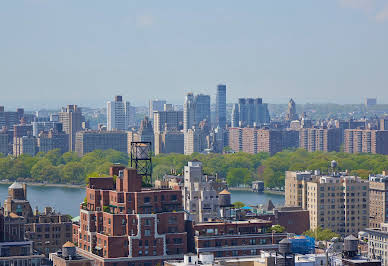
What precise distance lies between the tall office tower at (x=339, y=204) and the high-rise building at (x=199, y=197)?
14527 mm

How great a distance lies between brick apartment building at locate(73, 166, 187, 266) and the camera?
56.0m

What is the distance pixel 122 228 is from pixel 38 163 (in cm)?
10841

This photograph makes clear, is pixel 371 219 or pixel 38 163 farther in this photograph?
pixel 38 163

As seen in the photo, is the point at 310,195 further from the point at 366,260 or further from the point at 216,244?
the point at 366,260

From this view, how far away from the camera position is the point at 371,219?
294 ft

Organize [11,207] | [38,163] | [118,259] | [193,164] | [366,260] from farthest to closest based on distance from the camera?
1. [38,163]
2. [193,164]
3. [11,207]
4. [118,259]
5. [366,260]

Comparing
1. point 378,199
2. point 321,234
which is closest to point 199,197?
point 321,234

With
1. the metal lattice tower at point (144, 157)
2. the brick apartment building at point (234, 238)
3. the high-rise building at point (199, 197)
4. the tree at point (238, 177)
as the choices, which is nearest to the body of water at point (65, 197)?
the tree at point (238, 177)

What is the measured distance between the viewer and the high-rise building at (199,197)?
69.2 m

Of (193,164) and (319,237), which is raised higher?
(193,164)

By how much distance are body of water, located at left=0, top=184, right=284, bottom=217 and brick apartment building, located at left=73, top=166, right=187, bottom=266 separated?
42.5 metres

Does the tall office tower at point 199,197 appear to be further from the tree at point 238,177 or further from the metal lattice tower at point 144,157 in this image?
the tree at point 238,177

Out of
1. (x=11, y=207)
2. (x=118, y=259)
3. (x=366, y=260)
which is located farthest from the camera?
(x=11, y=207)

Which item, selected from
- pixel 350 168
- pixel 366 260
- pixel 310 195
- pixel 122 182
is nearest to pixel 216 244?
pixel 122 182
